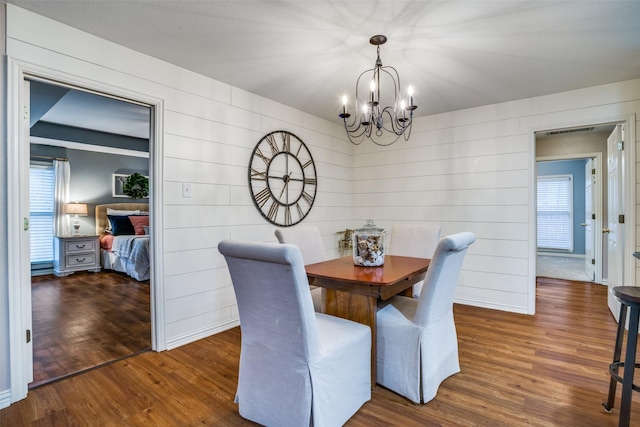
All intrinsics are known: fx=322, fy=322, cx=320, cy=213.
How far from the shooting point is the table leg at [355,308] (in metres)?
1.97

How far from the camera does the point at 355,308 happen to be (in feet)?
6.66

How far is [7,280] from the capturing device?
6.17 feet

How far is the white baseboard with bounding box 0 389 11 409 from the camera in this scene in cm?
184

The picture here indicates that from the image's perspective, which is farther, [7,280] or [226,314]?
[226,314]

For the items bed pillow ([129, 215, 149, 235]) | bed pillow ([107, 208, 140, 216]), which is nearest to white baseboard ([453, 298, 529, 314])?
bed pillow ([129, 215, 149, 235])

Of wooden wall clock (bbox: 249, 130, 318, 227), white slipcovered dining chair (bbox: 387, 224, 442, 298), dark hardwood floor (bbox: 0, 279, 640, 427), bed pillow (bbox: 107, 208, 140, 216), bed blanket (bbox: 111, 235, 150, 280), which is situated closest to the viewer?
dark hardwood floor (bbox: 0, 279, 640, 427)

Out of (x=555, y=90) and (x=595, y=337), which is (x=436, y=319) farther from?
(x=555, y=90)

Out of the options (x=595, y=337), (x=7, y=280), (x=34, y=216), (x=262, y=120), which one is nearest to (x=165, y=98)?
(x=262, y=120)

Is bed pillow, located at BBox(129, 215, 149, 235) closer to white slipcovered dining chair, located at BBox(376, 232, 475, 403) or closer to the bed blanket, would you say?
the bed blanket

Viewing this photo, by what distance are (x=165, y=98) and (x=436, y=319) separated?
102 inches

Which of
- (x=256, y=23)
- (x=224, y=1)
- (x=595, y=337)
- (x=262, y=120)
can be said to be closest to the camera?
(x=224, y=1)

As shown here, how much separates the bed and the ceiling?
3255 millimetres

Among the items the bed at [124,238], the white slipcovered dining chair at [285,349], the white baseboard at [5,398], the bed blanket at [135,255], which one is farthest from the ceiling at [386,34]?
the bed at [124,238]

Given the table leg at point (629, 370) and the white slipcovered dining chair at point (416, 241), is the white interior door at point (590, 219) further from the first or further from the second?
the table leg at point (629, 370)
